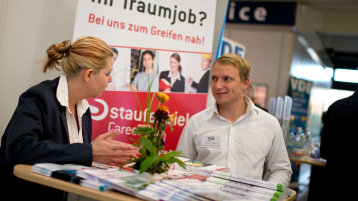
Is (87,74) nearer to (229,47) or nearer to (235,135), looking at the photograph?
(235,135)

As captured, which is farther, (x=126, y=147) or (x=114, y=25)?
(x=114, y=25)

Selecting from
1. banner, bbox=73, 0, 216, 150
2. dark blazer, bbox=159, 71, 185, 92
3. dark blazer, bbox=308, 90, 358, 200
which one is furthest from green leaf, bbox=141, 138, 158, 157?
dark blazer, bbox=308, 90, 358, 200

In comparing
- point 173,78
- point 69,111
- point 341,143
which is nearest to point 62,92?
point 69,111

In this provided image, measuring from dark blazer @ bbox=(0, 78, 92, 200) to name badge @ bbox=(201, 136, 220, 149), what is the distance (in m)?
1.00

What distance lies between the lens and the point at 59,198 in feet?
6.07

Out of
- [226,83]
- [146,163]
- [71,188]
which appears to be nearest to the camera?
[71,188]

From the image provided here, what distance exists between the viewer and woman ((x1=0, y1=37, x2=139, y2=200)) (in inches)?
67.8

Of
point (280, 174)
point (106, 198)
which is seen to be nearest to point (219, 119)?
point (280, 174)

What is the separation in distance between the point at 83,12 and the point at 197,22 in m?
0.90

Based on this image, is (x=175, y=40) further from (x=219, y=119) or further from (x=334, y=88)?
(x=334, y=88)

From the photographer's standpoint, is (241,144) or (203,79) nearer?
(241,144)

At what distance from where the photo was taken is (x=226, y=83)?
105 inches

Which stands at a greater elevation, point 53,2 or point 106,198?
point 53,2

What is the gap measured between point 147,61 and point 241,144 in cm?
100
